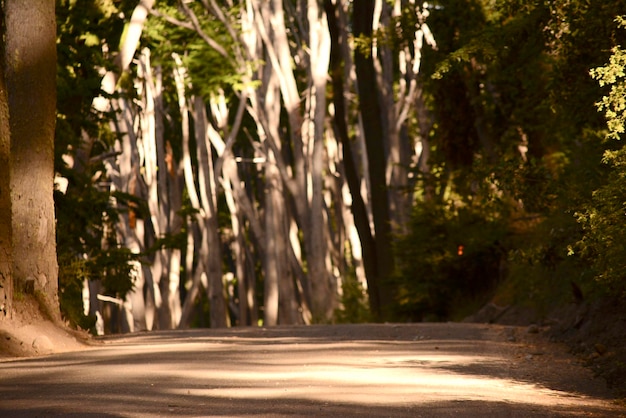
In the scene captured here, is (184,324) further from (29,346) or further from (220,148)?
(29,346)

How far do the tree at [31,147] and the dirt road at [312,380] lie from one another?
1390mm

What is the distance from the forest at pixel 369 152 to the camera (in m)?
16.2

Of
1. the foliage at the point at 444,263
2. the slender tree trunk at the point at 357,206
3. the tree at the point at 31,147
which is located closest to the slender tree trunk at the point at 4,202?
the tree at the point at 31,147

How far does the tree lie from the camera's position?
16.2m

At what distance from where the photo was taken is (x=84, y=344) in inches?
643

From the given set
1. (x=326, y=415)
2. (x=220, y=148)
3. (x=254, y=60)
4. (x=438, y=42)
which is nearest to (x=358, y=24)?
(x=438, y=42)

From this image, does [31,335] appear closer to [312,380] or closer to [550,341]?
[312,380]

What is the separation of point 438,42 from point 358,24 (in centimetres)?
299

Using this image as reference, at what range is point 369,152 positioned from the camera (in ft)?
101

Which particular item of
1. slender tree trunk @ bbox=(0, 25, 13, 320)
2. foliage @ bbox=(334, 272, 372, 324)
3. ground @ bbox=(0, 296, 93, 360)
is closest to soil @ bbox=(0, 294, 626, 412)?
ground @ bbox=(0, 296, 93, 360)

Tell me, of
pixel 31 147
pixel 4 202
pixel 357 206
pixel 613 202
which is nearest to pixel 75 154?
pixel 31 147

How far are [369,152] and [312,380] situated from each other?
20.5 m

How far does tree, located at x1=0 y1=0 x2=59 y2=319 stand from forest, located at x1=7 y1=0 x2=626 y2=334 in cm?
348

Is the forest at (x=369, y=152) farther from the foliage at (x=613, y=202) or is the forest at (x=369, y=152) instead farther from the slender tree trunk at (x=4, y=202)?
the slender tree trunk at (x=4, y=202)
